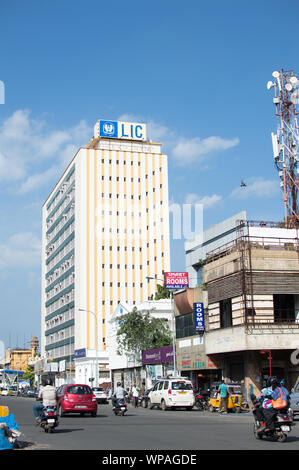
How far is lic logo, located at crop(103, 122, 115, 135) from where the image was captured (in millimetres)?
101375

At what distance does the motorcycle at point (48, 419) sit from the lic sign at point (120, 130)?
85308mm

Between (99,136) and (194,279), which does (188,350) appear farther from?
(99,136)

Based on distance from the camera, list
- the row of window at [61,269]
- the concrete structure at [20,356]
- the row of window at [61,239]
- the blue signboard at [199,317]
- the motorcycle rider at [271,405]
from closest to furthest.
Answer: the motorcycle rider at [271,405] → the blue signboard at [199,317] → the row of window at [61,269] → the row of window at [61,239] → the concrete structure at [20,356]

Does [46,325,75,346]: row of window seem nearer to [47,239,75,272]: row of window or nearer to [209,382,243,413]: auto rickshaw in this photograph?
[47,239,75,272]: row of window

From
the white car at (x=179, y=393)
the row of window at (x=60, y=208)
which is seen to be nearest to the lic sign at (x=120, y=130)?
the row of window at (x=60, y=208)

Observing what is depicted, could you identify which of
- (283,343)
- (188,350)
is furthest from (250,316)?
(188,350)

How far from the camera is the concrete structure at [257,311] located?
3497 centimetres

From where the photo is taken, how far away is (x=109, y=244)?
98.8 metres

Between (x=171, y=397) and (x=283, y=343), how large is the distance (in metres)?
7.43

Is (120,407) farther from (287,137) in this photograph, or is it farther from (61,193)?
(61,193)

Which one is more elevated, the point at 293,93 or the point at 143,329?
the point at 293,93

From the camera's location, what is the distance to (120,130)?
A: 337 feet

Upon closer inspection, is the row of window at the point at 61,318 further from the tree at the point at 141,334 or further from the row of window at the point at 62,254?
the tree at the point at 141,334

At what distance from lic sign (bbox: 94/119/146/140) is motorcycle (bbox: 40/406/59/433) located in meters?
85.3
